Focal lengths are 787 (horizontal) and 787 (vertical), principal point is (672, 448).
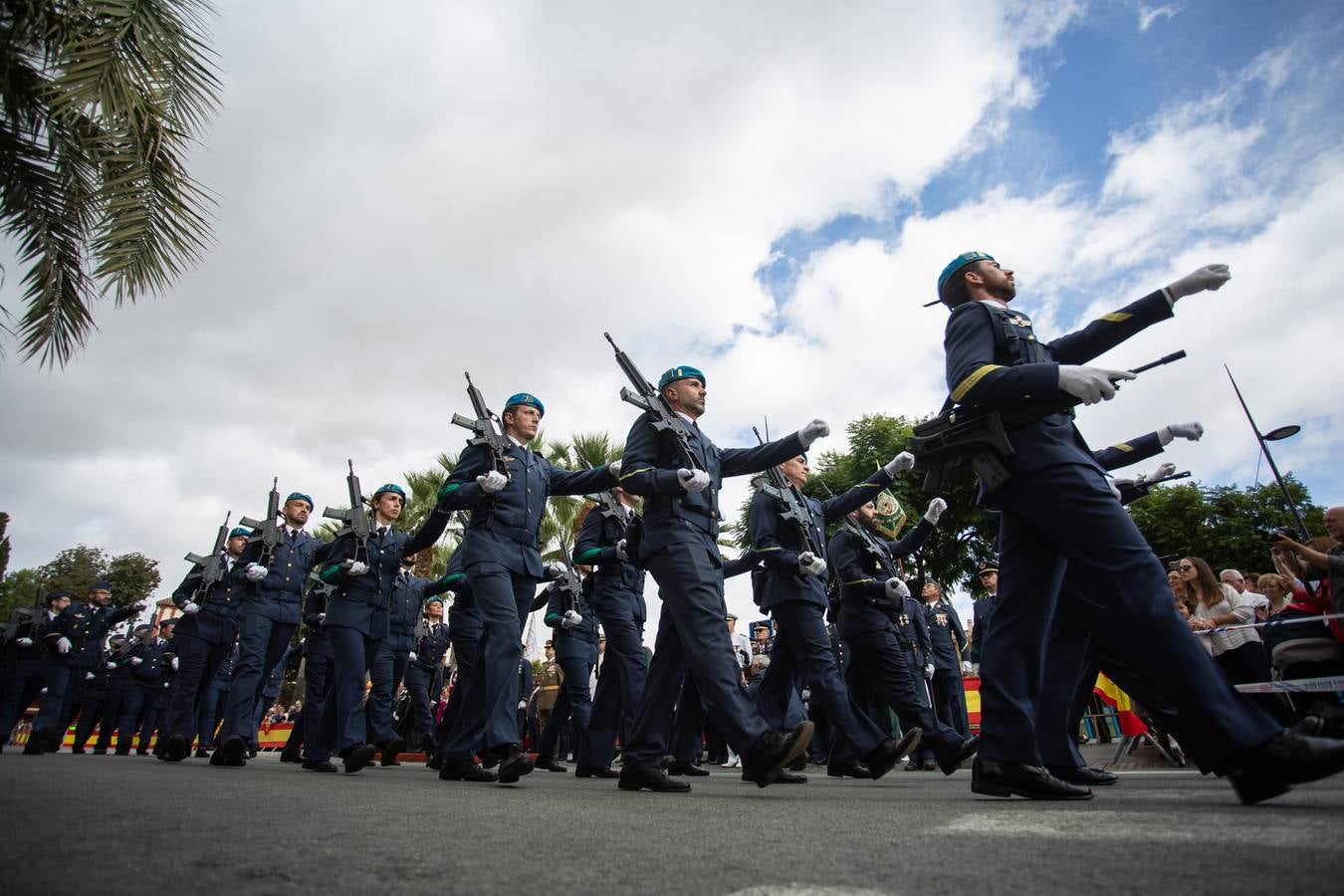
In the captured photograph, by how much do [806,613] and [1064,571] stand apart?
8.14 ft

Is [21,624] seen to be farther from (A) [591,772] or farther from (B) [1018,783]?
(B) [1018,783]

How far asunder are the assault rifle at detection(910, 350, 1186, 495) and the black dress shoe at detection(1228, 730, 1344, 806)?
3.79 feet

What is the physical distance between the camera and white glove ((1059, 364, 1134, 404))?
2861 millimetres

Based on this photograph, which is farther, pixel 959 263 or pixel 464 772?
pixel 464 772

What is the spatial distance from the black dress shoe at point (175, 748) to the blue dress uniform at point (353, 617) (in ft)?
4.96

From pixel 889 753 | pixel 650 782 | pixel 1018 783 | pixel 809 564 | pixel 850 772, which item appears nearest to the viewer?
pixel 1018 783

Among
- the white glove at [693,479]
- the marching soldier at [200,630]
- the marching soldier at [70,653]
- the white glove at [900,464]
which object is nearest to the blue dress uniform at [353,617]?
the marching soldier at [200,630]

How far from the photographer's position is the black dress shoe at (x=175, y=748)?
749cm

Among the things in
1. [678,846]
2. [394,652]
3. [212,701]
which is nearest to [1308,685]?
[678,846]

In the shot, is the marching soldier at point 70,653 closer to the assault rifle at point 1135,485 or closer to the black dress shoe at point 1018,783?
the black dress shoe at point 1018,783

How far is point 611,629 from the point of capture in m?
6.47

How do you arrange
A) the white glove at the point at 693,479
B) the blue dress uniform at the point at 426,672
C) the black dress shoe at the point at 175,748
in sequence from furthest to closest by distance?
the blue dress uniform at the point at 426,672, the black dress shoe at the point at 175,748, the white glove at the point at 693,479

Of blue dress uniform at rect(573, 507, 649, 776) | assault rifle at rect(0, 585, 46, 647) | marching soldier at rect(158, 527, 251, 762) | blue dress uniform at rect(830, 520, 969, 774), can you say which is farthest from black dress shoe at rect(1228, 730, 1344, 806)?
assault rifle at rect(0, 585, 46, 647)

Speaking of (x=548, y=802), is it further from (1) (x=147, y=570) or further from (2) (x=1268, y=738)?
(1) (x=147, y=570)
